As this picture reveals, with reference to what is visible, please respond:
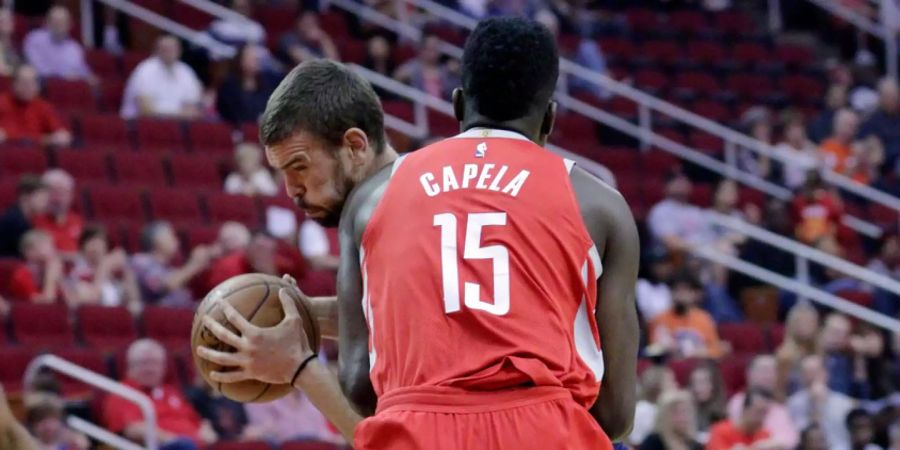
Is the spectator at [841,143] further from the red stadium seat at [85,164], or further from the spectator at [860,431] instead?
the red stadium seat at [85,164]

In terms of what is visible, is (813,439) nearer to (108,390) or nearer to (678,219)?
(678,219)

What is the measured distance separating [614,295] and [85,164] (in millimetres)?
8707

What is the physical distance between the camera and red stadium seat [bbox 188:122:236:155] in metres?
12.6

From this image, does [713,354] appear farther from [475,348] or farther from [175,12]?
[475,348]

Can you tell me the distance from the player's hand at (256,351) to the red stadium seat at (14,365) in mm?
5969

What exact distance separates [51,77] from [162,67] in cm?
81

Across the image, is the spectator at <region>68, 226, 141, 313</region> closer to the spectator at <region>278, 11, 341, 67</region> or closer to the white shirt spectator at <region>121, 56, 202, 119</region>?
the white shirt spectator at <region>121, 56, 202, 119</region>

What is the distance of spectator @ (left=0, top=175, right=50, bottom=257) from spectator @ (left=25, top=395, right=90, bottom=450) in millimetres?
2364

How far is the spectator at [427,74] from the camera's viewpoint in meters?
14.5

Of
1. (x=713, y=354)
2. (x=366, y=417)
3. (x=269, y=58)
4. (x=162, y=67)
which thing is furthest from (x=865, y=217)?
(x=366, y=417)

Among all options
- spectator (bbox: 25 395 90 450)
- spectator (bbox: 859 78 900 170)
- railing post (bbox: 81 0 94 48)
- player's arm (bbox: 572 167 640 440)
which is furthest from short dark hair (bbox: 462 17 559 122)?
spectator (bbox: 859 78 900 170)

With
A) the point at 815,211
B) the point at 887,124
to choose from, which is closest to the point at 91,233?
the point at 815,211

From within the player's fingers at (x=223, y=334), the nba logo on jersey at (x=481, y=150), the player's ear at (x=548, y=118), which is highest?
the player's ear at (x=548, y=118)

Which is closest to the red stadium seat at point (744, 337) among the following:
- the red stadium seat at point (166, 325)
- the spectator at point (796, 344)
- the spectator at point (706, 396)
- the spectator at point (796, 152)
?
the spectator at point (796, 344)
